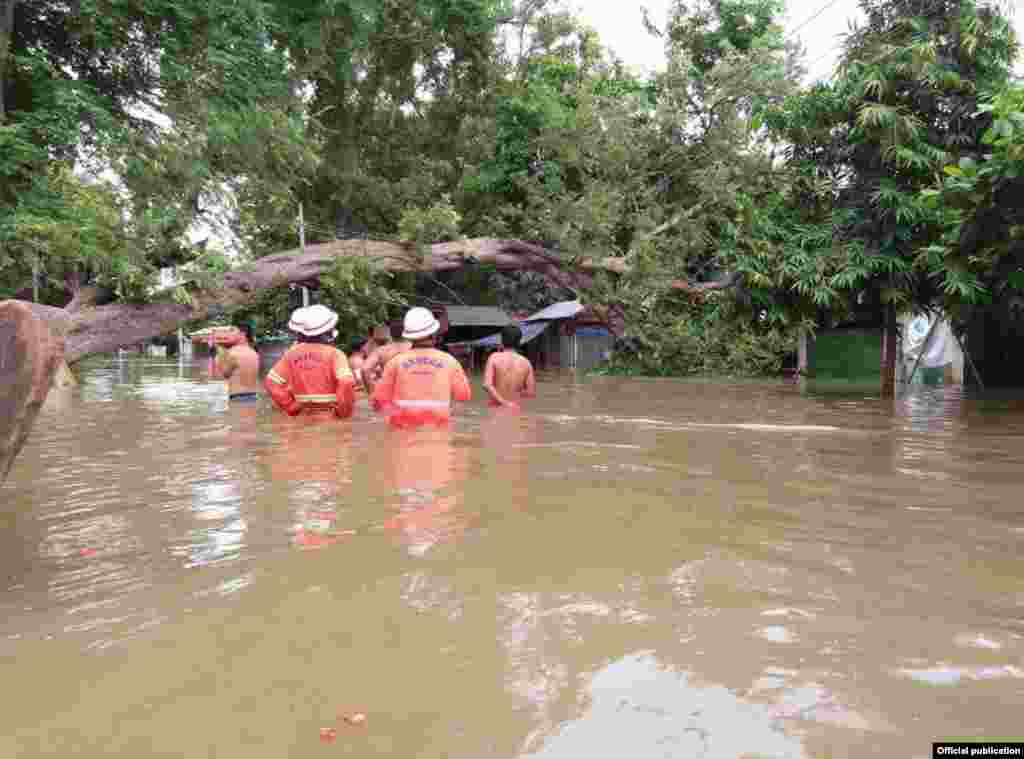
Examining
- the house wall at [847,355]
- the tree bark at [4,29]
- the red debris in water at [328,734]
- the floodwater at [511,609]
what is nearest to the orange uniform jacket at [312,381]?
the floodwater at [511,609]

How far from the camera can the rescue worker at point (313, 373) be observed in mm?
6793

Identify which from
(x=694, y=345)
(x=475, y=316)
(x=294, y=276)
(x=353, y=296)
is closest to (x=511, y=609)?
(x=294, y=276)

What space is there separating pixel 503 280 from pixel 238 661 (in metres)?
28.0

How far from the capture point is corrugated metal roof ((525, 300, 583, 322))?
26589 mm

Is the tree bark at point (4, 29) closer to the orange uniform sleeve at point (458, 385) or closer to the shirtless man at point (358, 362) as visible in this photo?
the shirtless man at point (358, 362)

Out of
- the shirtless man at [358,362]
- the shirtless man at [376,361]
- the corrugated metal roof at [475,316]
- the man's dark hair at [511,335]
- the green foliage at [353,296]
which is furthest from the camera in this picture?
the corrugated metal roof at [475,316]

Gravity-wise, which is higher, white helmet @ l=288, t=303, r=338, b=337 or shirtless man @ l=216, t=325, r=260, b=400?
white helmet @ l=288, t=303, r=338, b=337

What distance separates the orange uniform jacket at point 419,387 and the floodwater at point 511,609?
1156 millimetres

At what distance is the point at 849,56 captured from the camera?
11734 millimetres

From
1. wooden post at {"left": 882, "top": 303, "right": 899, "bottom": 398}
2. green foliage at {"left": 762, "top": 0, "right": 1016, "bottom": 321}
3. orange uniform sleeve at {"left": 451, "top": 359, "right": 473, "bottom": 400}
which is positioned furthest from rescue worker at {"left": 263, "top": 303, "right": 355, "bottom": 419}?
wooden post at {"left": 882, "top": 303, "right": 899, "bottom": 398}

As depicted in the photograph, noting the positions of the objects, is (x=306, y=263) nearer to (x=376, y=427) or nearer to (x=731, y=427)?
(x=376, y=427)

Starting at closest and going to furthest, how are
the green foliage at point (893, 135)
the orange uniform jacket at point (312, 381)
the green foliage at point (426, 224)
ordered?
the orange uniform jacket at point (312, 381) < the green foliage at point (893, 135) < the green foliage at point (426, 224)

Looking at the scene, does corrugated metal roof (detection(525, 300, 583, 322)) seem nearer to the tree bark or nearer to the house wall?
the house wall

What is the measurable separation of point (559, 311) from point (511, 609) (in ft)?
83.2
